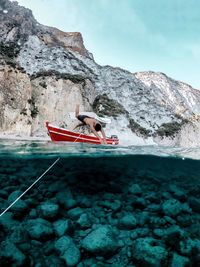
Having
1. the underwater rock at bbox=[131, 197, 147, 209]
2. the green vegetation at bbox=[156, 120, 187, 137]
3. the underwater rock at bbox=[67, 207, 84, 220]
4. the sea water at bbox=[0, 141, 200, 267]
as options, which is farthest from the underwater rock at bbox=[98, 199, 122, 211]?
the green vegetation at bbox=[156, 120, 187, 137]

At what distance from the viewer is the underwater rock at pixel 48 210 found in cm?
377

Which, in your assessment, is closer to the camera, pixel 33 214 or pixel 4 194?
pixel 33 214

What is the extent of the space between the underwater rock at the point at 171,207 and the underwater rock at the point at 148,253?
107 centimetres

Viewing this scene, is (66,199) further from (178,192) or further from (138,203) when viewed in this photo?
(178,192)

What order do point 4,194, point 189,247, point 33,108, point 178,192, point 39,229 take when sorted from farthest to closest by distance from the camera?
1. point 33,108
2. point 178,192
3. point 4,194
4. point 189,247
5. point 39,229

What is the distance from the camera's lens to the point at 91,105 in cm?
3541

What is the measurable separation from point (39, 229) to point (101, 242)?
763 millimetres

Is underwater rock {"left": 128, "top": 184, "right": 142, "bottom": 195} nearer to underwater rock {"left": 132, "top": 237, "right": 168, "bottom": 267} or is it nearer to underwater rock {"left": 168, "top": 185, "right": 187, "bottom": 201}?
underwater rock {"left": 168, "top": 185, "right": 187, "bottom": 201}

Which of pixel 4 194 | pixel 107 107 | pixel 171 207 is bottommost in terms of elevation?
pixel 171 207

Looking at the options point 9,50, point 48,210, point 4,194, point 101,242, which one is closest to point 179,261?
point 101,242

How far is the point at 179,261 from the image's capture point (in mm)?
3182

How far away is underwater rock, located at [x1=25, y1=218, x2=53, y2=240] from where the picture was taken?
3300mm

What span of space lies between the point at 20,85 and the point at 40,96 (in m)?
2.78

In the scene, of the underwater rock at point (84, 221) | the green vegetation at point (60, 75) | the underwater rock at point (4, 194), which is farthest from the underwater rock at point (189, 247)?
the green vegetation at point (60, 75)
